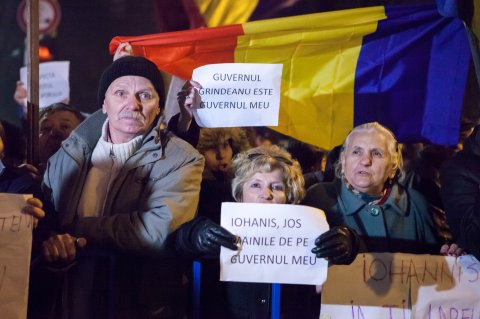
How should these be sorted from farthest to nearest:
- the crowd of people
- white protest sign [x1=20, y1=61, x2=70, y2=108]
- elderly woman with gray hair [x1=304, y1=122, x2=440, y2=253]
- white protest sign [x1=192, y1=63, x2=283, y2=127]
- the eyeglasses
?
1. white protest sign [x1=20, y1=61, x2=70, y2=108]
2. white protest sign [x1=192, y1=63, x2=283, y2=127]
3. elderly woman with gray hair [x1=304, y1=122, x2=440, y2=253]
4. the eyeglasses
5. the crowd of people

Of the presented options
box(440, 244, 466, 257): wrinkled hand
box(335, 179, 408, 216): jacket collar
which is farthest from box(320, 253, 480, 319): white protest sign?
box(335, 179, 408, 216): jacket collar

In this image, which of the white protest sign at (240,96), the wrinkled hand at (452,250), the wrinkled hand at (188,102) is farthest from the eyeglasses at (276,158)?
the wrinkled hand at (452,250)

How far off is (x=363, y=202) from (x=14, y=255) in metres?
1.56

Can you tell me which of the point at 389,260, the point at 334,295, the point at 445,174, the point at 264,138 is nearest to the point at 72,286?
the point at 334,295

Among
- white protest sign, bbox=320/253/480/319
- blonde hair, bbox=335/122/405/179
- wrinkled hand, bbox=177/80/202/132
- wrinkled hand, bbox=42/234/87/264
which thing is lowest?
white protest sign, bbox=320/253/480/319

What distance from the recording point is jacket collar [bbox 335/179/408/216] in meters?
3.57

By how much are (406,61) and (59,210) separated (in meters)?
2.12

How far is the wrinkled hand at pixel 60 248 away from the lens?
3.19 meters

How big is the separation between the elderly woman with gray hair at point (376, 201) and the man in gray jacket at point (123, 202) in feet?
2.21

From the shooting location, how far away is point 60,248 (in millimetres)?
3197

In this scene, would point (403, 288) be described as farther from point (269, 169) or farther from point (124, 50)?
point (124, 50)

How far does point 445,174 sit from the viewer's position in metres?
3.58

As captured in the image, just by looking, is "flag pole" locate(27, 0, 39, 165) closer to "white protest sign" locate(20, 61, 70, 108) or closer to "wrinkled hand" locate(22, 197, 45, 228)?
"wrinkled hand" locate(22, 197, 45, 228)

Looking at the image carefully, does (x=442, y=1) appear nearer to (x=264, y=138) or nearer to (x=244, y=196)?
(x=244, y=196)
